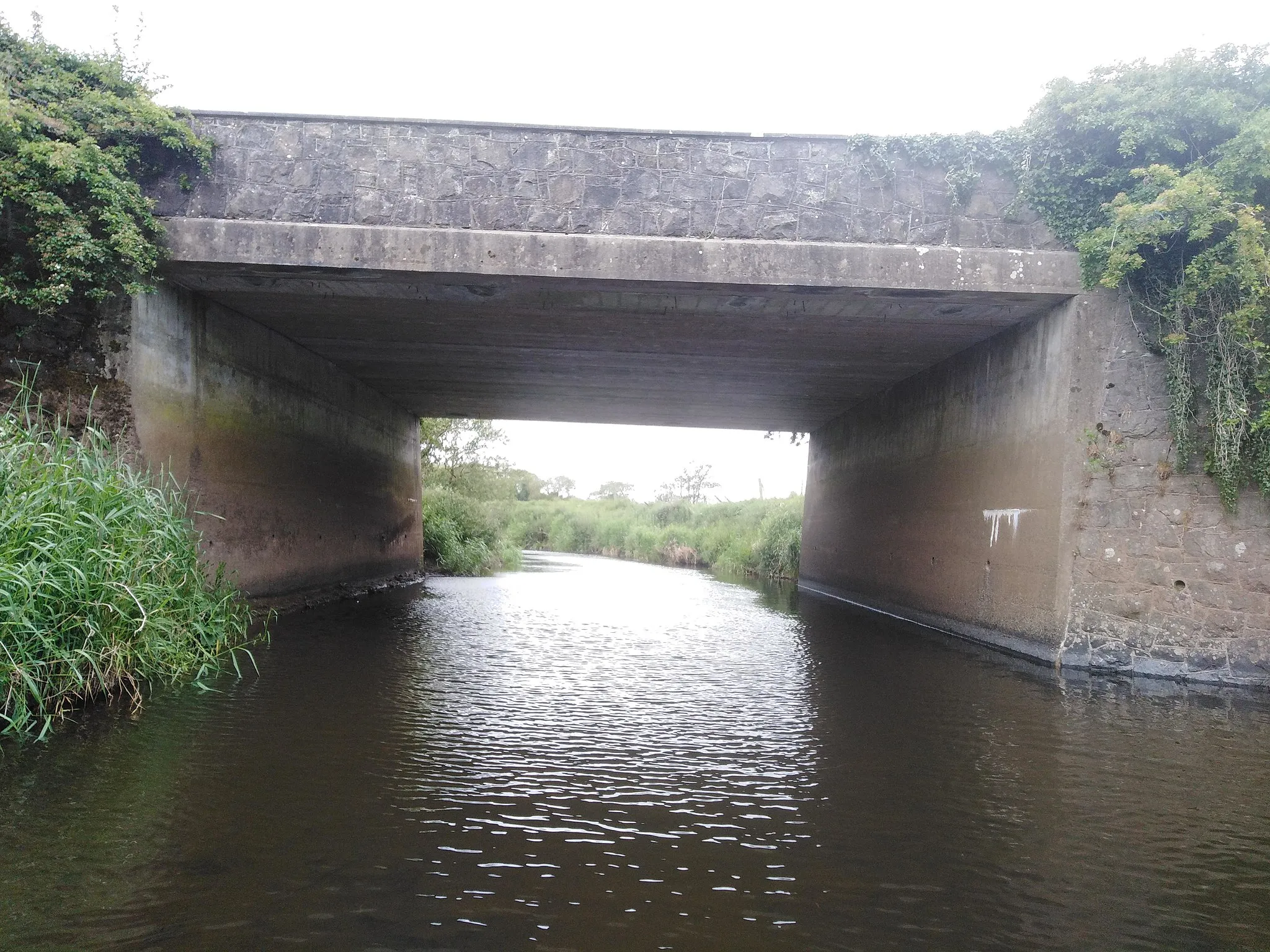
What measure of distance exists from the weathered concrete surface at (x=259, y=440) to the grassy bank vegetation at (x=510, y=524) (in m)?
5.82

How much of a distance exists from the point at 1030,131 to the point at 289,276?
812 cm

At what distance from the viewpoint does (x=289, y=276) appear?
9.16 metres

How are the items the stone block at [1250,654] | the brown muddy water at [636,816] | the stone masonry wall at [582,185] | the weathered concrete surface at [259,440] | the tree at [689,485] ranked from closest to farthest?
the brown muddy water at [636,816], the stone block at [1250,654], the stone masonry wall at [582,185], the weathered concrete surface at [259,440], the tree at [689,485]

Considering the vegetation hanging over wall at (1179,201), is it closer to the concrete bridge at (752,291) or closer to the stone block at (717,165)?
the concrete bridge at (752,291)

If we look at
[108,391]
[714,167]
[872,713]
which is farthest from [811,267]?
[108,391]

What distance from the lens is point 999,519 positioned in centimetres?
1036

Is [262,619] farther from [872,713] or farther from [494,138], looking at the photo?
[872,713]

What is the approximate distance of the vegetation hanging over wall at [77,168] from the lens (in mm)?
7734

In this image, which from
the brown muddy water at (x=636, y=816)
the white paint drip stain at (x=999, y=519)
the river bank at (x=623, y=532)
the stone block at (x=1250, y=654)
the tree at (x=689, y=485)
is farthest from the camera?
the tree at (x=689, y=485)

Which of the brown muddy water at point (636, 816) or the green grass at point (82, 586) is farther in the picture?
the green grass at point (82, 586)

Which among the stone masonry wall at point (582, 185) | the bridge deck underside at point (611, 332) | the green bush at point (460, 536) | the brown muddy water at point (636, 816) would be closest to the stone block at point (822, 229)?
the stone masonry wall at point (582, 185)

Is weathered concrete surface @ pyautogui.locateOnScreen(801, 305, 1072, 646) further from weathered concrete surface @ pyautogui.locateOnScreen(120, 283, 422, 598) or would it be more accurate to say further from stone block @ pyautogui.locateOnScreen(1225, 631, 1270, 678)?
weathered concrete surface @ pyautogui.locateOnScreen(120, 283, 422, 598)

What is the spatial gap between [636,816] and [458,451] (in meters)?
23.0

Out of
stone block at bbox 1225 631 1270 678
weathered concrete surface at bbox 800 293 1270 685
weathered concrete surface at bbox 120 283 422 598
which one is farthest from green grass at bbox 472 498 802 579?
stone block at bbox 1225 631 1270 678
